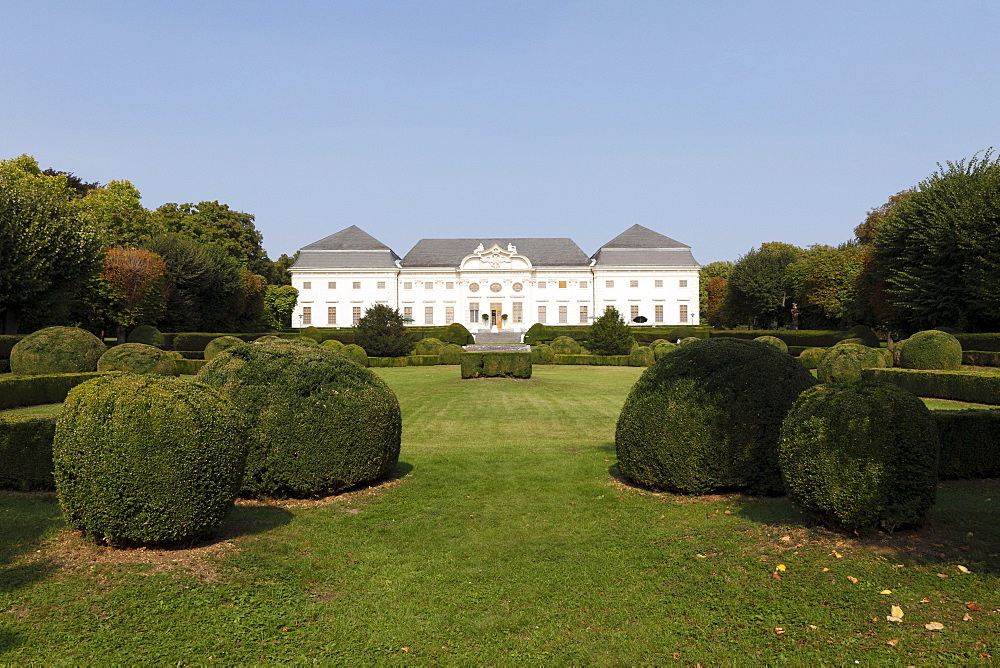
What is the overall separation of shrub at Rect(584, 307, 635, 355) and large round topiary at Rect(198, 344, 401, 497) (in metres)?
33.1

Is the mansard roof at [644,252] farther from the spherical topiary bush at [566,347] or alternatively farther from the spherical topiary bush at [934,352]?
the spherical topiary bush at [934,352]

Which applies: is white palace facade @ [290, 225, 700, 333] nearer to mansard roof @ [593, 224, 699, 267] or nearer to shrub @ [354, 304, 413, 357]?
mansard roof @ [593, 224, 699, 267]

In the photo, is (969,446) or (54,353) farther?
(54,353)

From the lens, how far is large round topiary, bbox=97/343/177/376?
21328 mm

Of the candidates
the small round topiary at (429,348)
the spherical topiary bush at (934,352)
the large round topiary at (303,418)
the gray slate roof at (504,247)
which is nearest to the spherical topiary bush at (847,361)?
the spherical topiary bush at (934,352)

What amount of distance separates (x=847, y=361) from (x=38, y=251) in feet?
112

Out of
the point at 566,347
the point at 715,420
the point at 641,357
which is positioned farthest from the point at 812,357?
the point at 715,420

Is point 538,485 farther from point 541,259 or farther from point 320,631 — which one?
point 541,259

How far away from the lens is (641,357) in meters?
36.8

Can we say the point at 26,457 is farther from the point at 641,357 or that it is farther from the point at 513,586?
the point at 641,357

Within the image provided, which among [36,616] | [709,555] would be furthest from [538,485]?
[36,616]

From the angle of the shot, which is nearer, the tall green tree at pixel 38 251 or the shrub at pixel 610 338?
the tall green tree at pixel 38 251

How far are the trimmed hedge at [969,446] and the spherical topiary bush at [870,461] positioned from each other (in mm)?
3430

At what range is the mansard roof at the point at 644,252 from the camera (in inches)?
3162
